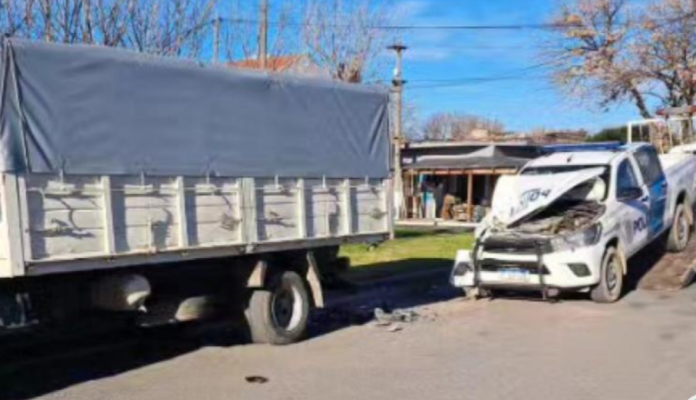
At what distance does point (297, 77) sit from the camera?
10.3 metres

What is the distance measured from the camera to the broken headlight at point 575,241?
12414mm

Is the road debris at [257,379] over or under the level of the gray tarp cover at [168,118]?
under

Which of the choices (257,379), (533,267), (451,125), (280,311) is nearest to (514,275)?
(533,267)

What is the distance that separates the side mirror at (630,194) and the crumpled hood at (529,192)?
440mm

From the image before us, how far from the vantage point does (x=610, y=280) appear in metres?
12.8

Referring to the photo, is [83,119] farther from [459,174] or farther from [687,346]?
[459,174]

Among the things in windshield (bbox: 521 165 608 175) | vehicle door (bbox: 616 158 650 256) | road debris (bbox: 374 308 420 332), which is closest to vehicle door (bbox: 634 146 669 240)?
vehicle door (bbox: 616 158 650 256)

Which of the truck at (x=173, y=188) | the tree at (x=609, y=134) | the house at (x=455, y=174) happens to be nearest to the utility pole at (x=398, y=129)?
the house at (x=455, y=174)

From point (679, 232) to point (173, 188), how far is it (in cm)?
1097

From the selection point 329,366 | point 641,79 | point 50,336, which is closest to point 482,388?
point 329,366

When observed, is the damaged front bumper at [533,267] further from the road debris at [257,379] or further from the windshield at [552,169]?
the road debris at [257,379]

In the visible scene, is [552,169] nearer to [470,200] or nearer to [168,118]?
[168,118]

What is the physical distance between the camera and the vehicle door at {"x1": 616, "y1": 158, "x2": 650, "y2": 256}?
44.1ft

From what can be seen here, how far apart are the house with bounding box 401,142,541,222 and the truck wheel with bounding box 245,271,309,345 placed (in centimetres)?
3020
